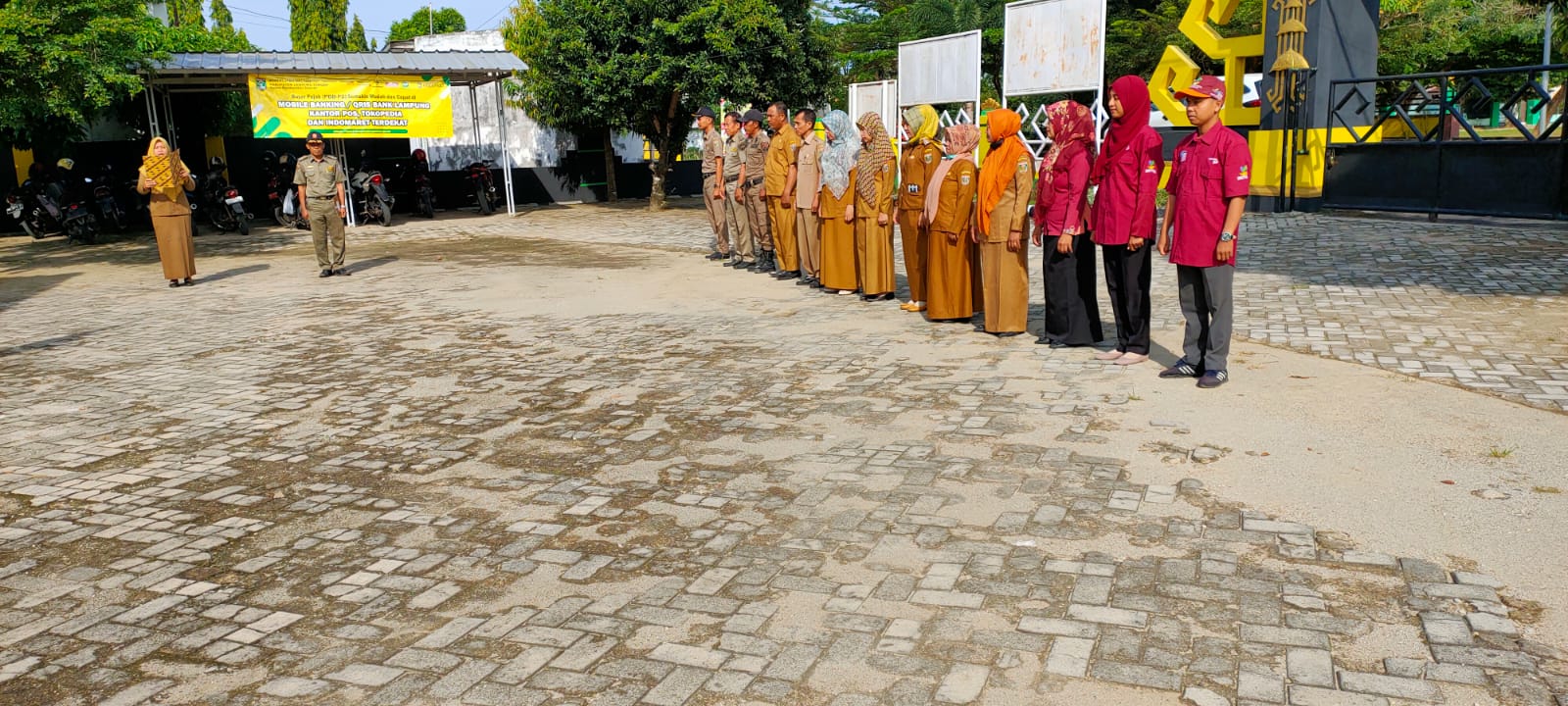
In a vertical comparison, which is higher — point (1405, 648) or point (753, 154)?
point (753, 154)

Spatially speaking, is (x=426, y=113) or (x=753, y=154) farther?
(x=426, y=113)

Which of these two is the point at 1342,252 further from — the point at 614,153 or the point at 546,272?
the point at 614,153

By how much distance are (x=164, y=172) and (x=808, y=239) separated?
6544 millimetres

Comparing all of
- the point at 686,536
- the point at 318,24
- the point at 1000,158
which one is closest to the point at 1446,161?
the point at 1000,158

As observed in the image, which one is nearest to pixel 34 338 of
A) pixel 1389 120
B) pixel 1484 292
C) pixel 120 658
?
pixel 120 658

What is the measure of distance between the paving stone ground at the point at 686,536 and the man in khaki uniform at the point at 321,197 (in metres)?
3.88

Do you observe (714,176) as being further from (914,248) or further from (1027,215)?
(1027,215)

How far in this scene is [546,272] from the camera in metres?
13.1

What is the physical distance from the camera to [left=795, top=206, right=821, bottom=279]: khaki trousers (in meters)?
11.0

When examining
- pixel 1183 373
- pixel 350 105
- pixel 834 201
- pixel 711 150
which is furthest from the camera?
pixel 350 105

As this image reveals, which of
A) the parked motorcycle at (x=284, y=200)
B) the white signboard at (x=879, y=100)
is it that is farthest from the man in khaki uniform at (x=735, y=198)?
the white signboard at (x=879, y=100)

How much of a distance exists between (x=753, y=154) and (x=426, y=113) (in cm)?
1047

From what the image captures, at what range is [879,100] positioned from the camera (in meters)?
26.7

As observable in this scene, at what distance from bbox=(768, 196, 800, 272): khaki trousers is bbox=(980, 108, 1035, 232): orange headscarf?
372cm
